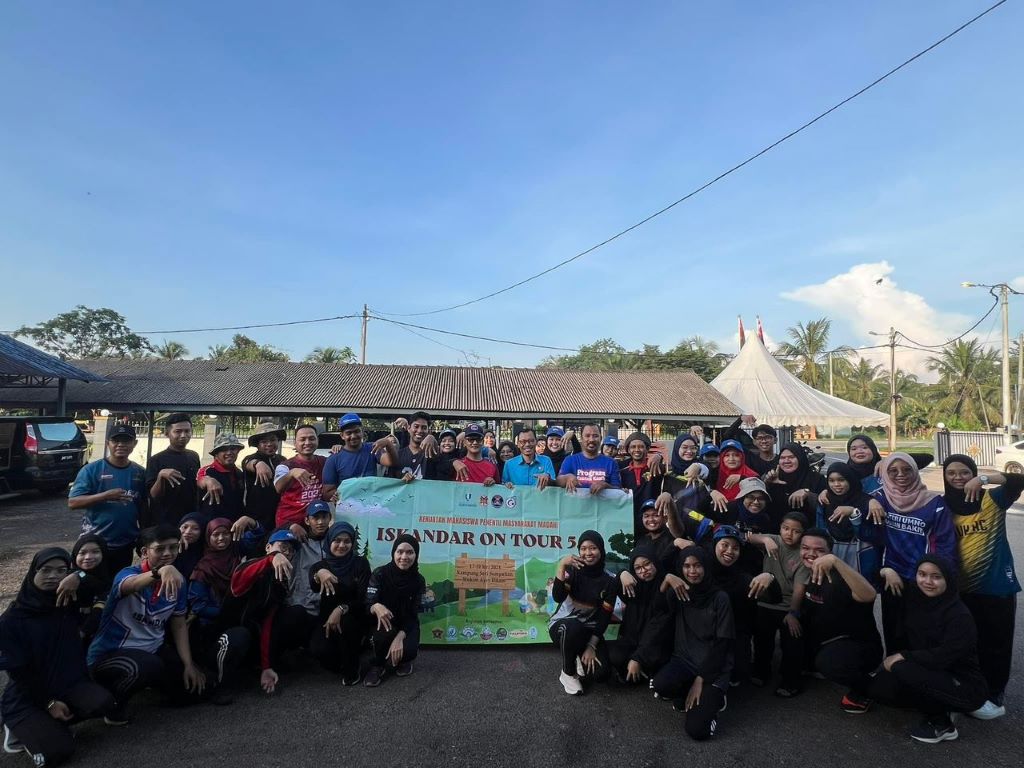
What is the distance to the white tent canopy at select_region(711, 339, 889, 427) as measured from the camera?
701 inches

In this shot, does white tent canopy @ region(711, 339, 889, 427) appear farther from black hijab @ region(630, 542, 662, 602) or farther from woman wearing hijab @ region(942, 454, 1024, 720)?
black hijab @ region(630, 542, 662, 602)

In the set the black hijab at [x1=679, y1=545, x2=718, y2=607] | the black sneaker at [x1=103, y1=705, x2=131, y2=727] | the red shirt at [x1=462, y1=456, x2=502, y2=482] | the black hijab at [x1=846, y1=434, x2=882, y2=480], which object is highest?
the black hijab at [x1=846, y1=434, x2=882, y2=480]

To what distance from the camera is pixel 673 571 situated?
13.8 ft

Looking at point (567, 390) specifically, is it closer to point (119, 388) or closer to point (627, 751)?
point (119, 388)

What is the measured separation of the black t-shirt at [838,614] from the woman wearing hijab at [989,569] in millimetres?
640

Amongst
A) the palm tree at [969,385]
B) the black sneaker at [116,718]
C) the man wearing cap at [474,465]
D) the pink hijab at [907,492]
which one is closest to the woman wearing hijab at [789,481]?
the pink hijab at [907,492]

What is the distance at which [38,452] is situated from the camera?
11.0 meters

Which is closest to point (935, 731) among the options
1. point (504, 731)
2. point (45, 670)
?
point (504, 731)

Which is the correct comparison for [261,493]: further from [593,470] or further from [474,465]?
[593,470]

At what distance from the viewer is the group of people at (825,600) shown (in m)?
3.51

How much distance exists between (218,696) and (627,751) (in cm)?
256

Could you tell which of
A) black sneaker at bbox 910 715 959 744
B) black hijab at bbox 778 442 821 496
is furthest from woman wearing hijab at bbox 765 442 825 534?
black sneaker at bbox 910 715 959 744

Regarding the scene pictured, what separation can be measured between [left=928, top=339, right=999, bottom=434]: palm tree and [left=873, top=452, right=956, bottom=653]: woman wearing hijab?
148 feet

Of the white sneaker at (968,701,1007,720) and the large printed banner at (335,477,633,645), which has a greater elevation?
the large printed banner at (335,477,633,645)
